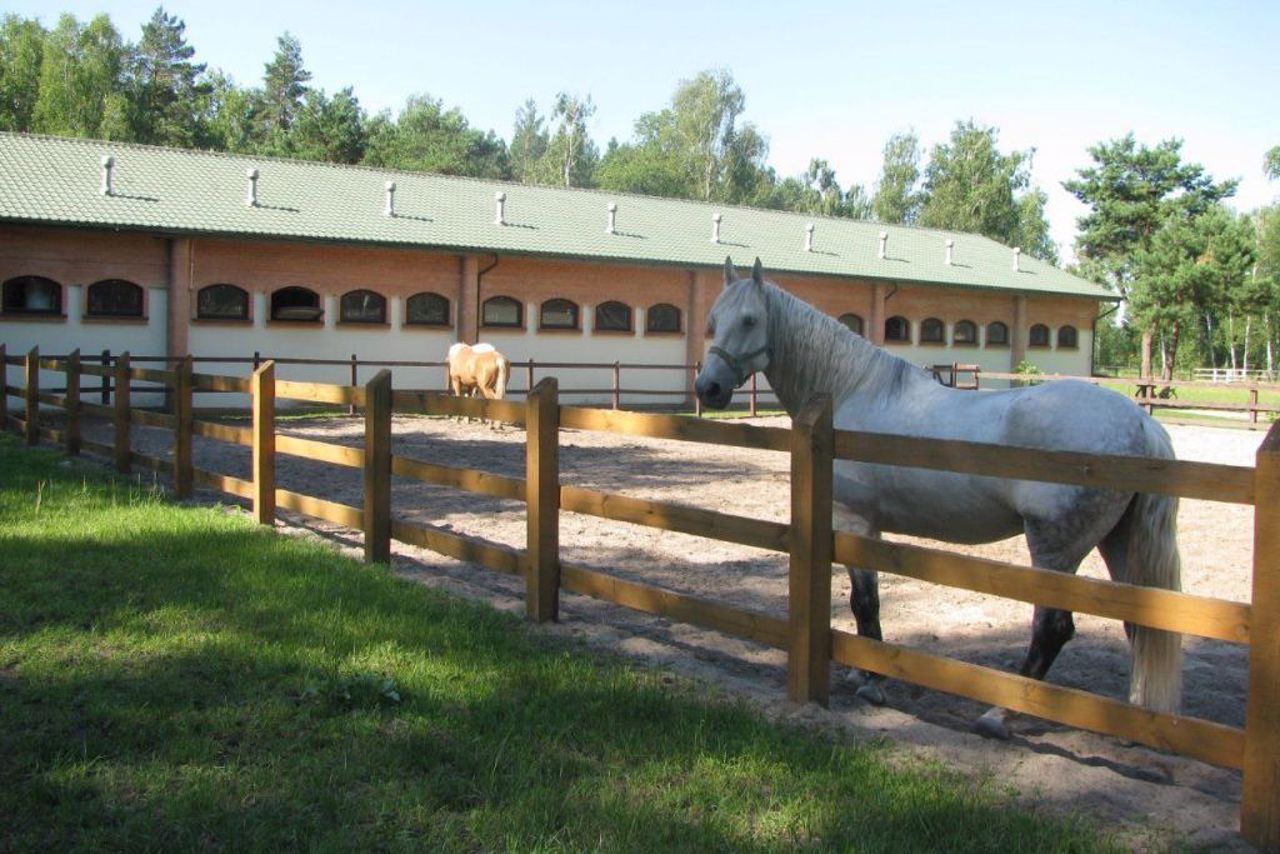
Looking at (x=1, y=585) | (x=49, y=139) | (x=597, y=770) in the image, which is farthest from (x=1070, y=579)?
(x=49, y=139)

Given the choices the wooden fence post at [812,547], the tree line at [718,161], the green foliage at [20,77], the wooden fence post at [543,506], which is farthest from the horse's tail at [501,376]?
the green foliage at [20,77]

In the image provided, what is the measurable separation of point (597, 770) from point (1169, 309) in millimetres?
43335

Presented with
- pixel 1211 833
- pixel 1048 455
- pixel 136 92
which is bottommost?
pixel 1211 833

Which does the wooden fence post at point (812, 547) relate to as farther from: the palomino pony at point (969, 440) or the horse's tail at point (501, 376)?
the horse's tail at point (501, 376)

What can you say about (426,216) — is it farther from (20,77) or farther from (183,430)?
(20,77)

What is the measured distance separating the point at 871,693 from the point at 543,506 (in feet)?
6.27

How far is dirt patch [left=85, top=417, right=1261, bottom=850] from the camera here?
3729 mm

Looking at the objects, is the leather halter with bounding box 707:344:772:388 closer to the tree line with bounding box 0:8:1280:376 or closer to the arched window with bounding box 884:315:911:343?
the arched window with bounding box 884:315:911:343

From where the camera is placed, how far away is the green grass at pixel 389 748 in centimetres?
316

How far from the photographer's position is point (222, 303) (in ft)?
75.7

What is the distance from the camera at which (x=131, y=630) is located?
5.07 meters

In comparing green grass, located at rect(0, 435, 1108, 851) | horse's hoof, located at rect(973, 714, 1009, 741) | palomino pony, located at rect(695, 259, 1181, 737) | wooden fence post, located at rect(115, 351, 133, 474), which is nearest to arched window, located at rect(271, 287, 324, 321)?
wooden fence post, located at rect(115, 351, 133, 474)

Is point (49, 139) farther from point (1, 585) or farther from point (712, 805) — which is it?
point (712, 805)

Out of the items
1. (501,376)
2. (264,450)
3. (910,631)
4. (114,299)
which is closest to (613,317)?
(501,376)
